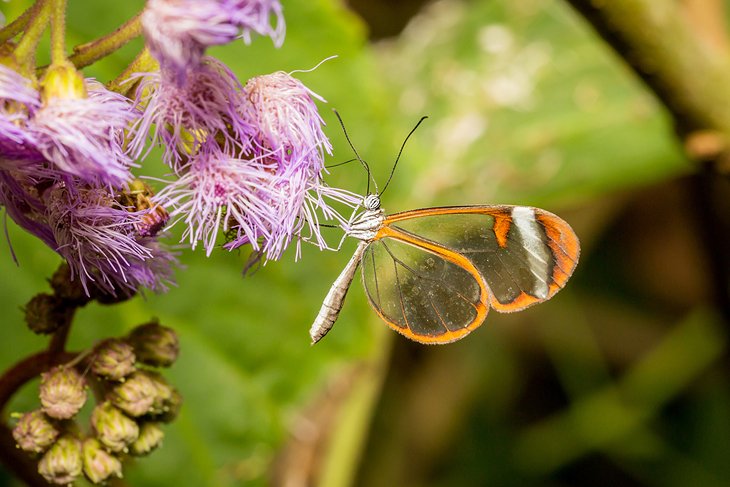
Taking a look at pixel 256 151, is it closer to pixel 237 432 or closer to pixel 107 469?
pixel 107 469

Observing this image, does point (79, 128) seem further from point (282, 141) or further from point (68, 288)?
point (68, 288)

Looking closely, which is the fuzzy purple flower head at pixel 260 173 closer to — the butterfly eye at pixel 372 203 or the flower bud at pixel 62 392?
the flower bud at pixel 62 392

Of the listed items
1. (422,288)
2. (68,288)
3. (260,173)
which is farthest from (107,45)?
(422,288)

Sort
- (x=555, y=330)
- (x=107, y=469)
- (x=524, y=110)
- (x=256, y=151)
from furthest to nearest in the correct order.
→ (x=555, y=330), (x=524, y=110), (x=107, y=469), (x=256, y=151)

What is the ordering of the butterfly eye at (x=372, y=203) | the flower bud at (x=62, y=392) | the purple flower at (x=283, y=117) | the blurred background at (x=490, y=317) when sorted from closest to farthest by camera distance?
the purple flower at (x=283, y=117) < the flower bud at (x=62, y=392) < the butterfly eye at (x=372, y=203) < the blurred background at (x=490, y=317)

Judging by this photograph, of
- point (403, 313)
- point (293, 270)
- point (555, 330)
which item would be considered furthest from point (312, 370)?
point (555, 330)

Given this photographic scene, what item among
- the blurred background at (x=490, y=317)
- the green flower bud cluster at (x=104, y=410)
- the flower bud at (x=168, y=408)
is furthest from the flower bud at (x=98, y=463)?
the blurred background at (x=490, y=317)
